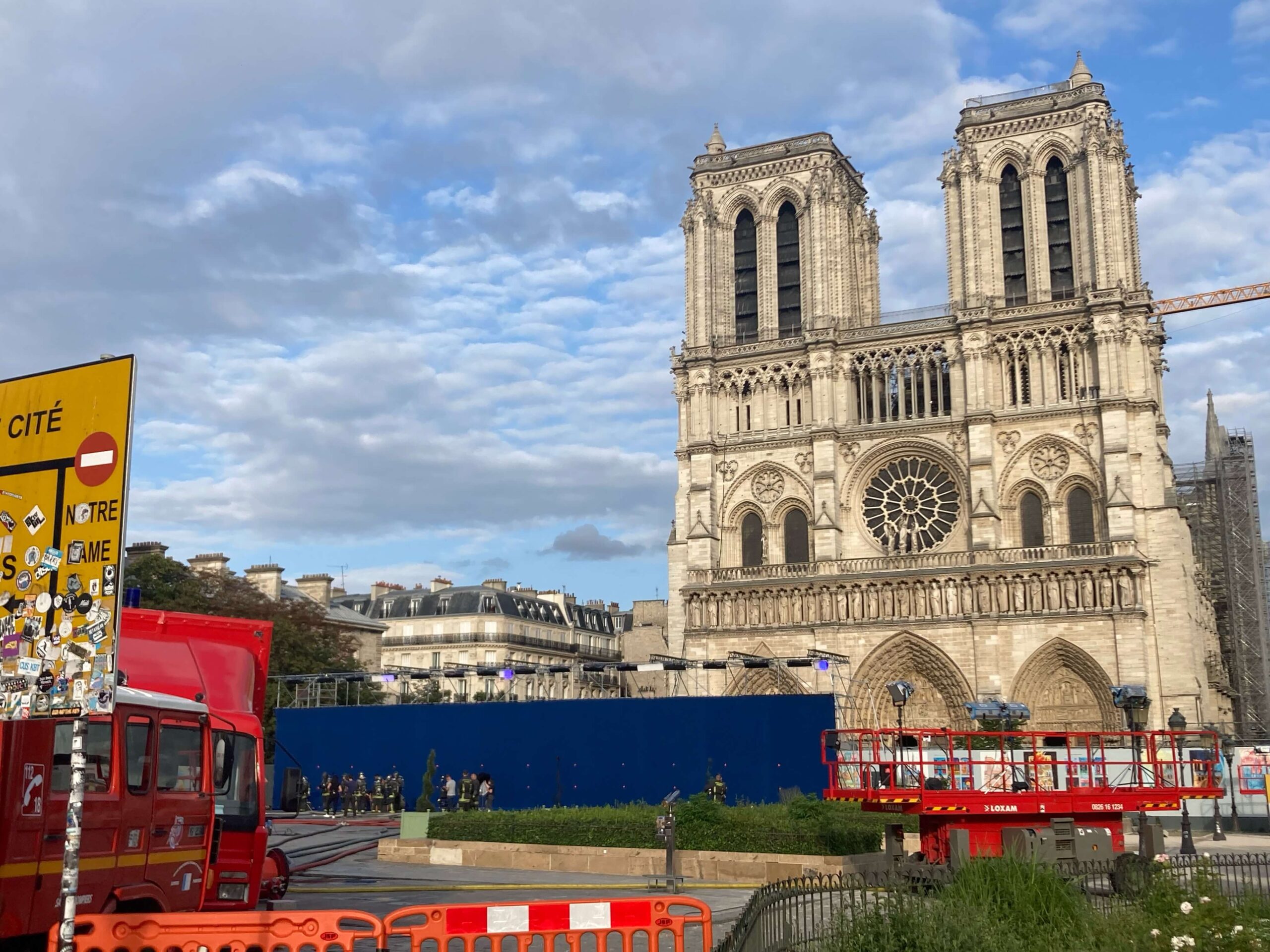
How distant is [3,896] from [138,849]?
1326mm

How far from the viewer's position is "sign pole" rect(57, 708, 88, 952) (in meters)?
7.44

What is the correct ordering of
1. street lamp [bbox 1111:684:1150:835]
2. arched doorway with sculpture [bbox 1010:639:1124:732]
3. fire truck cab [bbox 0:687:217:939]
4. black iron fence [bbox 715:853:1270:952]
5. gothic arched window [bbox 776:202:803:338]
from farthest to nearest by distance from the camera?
gothic arched window [bbox 776:202:803:338], arched doorway with sculpture [bbox 1010:639:1124:732], street lamp [bbox 1111:684:1150:835], black iron fence [bbox 715:853:1270:952], fire truck cab [bbox 0:687:217:939]

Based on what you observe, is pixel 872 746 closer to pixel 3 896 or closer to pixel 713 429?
pixel 3 896

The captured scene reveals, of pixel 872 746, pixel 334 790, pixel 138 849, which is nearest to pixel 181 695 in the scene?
pixel 138 849

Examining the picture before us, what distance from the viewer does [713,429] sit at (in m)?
50.0


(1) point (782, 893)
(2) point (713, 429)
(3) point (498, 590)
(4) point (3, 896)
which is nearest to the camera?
(4) point (3, 896)

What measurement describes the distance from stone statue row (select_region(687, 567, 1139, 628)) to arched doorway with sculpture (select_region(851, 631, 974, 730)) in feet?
3.57

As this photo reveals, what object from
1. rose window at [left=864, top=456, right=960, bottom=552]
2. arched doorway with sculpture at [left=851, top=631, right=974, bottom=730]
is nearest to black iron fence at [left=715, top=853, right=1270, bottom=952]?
arched doorway with sculpture at [left=851, top=631, right=974, bottom=730]

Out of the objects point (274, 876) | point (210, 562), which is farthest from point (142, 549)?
point (274, 876)

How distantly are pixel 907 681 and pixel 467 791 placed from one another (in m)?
17.6

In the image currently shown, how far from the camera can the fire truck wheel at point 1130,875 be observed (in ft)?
34.2

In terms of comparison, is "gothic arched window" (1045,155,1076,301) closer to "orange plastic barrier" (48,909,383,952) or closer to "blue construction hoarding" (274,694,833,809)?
"blue construction hoarding" (274,694,833,809)

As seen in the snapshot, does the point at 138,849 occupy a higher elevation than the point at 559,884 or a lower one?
higher

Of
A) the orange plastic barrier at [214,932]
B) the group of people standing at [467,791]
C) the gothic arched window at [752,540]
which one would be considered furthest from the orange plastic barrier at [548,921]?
the gothic arched window at [752,540]
